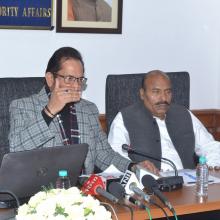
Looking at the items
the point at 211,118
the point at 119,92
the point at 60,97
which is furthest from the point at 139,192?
the point at 211,118

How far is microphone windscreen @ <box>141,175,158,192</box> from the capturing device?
2.29 meters

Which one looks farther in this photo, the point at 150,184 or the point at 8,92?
the point at 8,92

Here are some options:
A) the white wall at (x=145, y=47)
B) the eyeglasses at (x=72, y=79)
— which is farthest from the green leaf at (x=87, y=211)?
the white wall at (x=145, y=47)

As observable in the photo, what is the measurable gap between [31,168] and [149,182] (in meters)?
0.49

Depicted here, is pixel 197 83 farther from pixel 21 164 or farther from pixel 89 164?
pixel 21 164

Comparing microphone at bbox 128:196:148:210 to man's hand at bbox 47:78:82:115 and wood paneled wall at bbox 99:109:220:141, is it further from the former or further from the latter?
wood paneled wall at bbox 99:109:220:141

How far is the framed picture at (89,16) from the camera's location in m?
3.60

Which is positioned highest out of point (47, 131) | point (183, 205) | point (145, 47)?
point (145, 47)

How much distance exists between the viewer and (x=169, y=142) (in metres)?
3.45

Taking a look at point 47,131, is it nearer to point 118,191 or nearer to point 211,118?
point 118,191

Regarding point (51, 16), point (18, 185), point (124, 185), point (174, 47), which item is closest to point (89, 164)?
point (124, 185)

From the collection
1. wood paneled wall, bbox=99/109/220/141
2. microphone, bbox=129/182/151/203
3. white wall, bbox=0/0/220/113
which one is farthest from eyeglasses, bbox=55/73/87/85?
wood paneled wall, bbox=99/109/220/141

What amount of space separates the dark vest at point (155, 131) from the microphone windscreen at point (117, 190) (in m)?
1.01

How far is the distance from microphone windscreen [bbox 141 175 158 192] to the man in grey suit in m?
0.44
